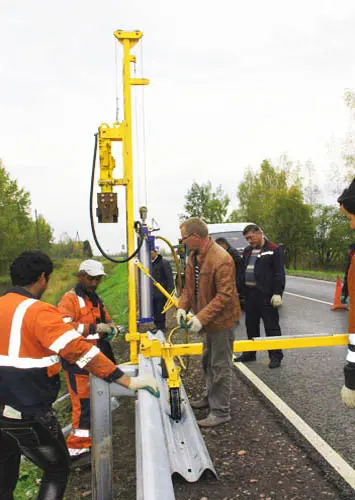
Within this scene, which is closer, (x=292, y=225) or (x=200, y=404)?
(x=200, y=404)

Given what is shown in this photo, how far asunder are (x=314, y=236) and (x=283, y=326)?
99.9 ft

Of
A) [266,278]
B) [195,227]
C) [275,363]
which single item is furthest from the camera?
[266,278]

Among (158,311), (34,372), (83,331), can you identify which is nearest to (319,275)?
(158,311)

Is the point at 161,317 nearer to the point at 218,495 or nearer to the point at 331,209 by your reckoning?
the point at 218,495

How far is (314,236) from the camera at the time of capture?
1506 inches

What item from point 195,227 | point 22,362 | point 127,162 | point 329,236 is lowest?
point 22,362

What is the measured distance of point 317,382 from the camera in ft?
18.4

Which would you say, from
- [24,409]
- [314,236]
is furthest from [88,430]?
[314,236]

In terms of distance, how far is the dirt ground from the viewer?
10.9 ft

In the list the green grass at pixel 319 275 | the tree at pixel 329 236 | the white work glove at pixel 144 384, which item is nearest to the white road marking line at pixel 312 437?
the white work glove at pixel 144 384

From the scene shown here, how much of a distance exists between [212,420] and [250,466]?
89cm

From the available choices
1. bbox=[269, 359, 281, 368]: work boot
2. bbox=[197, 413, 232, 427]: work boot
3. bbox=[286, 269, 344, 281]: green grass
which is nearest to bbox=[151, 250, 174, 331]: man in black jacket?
bbox=[269, 359, 281, 368]: work boot

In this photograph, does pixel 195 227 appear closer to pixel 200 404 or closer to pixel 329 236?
pixel 200 404

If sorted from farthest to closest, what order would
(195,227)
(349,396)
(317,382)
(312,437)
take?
(317,382) → (195,227) → (312,437) → (349,396)
